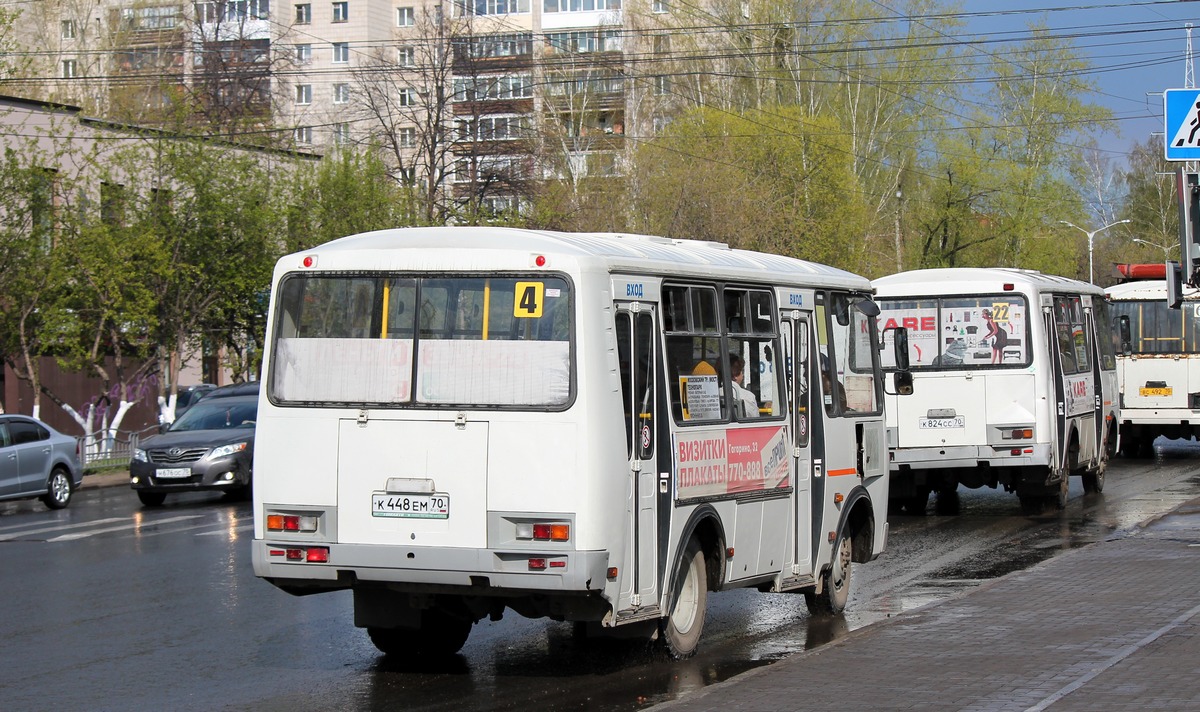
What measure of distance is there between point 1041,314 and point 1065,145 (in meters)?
50.7

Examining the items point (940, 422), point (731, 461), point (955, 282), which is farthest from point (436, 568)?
point (955, 282)

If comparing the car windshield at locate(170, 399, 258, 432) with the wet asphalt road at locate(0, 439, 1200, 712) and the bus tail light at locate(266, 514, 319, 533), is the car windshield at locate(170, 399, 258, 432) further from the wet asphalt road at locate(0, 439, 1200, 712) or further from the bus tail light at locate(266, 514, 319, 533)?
the bus tail light at locate(266, 514, 319, 533)

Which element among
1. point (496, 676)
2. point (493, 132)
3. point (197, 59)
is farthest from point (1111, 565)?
point (197, 59)

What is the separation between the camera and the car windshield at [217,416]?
83.0 ft

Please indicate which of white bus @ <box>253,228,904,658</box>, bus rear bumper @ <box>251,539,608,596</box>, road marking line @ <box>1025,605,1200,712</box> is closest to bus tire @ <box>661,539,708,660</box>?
white bus @ <box>253,228,904,658</box>

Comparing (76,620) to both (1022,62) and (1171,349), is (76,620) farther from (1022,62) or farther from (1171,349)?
(1022,62)

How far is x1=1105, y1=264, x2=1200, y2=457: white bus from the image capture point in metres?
29.9

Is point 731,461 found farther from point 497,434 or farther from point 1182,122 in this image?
point 1182,122

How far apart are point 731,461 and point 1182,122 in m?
6.59

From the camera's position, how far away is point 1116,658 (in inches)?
362

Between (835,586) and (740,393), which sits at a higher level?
(740,393)

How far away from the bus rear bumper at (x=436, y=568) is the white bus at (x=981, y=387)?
1153cm

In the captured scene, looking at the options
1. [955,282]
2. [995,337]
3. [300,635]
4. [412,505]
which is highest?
[955,282]

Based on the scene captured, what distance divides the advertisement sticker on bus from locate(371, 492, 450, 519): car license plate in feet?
5.07
